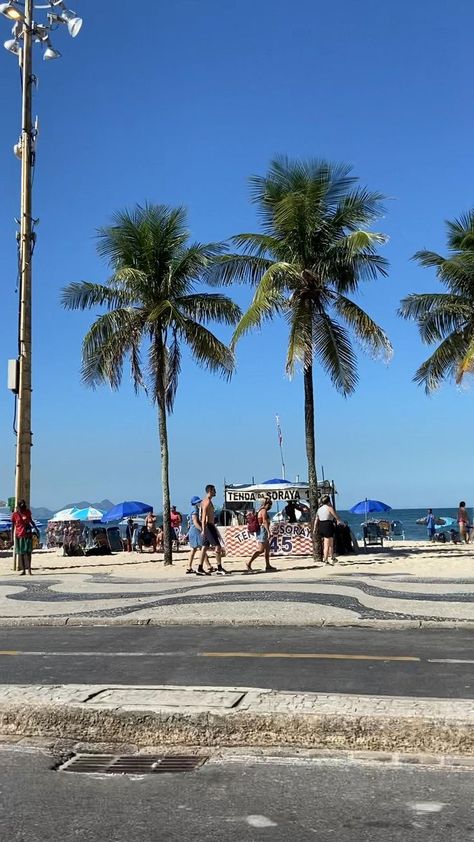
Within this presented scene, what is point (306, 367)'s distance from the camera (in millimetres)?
21719

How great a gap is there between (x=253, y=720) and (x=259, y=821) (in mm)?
1315

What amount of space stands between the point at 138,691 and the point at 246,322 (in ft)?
50.4

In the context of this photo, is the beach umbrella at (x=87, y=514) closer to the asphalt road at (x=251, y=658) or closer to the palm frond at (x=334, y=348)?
the palm frond at (x=334, y=348)

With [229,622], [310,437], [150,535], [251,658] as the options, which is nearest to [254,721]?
[251,658]

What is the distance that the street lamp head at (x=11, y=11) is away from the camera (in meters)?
20.3

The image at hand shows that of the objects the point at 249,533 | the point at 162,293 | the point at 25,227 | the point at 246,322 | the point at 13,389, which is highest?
the point at 25,227

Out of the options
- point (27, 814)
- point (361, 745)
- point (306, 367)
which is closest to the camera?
point (27, 814)

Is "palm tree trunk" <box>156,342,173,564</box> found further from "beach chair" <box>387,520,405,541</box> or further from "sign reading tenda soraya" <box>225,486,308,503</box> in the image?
"beach chair" <box>387,520,405,541</box>

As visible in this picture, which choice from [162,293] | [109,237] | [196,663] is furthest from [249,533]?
[196,663]

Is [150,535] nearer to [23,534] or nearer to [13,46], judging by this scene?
[23,534]

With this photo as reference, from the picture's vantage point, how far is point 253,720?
531 cm

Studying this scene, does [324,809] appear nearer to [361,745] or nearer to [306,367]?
[361,745]

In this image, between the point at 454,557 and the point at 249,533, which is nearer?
the point at 454,557

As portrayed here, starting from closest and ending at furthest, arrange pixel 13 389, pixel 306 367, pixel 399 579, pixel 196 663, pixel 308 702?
pixel 308 702 < pixel 196 663 < pixel 399 579 < pixel 13 389 < pixel 306 367
